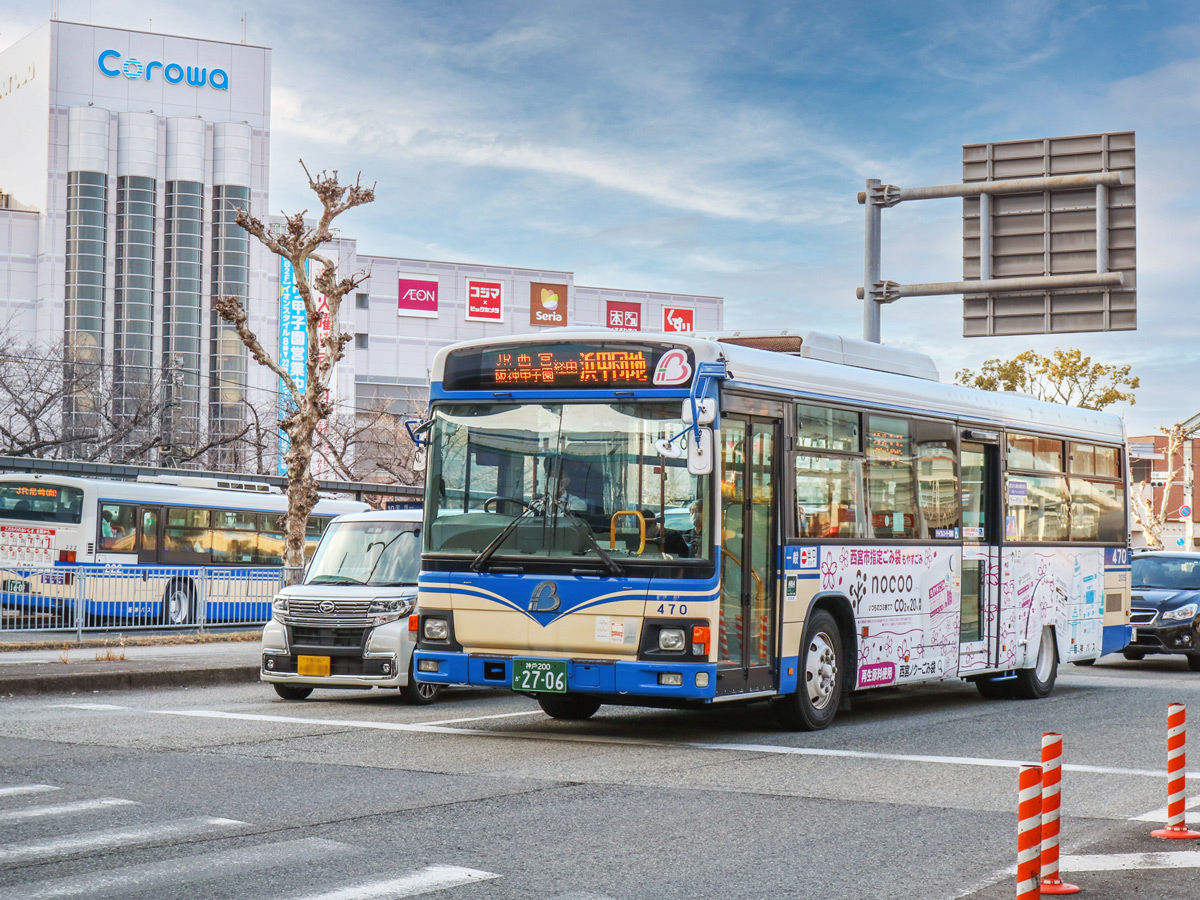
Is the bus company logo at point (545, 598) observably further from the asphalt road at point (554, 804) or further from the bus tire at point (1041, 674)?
the bus tire at point (1041, 674)

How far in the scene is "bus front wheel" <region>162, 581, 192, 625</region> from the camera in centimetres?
2500

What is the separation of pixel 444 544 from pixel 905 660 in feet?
15.3

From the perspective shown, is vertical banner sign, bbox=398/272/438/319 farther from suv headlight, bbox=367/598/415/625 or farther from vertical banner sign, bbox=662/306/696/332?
suv headlight, bbox=367/598/415/625

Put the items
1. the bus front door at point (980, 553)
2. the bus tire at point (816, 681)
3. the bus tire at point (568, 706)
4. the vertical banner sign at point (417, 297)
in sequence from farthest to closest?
1. the vertical banner sign at point (417, 297)
2. the bus front door at point (980, 553)
3. the bus tire at point (568, 706)
4. the bus tire at point (816, 681)

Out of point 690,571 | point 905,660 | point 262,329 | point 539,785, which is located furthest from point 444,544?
point 262,329

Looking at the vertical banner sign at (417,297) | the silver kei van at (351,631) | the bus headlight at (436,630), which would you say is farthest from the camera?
the vertical banner sign at (417,297)

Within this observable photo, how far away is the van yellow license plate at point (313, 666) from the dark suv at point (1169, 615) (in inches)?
458

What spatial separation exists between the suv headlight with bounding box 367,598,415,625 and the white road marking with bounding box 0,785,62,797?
5.35m

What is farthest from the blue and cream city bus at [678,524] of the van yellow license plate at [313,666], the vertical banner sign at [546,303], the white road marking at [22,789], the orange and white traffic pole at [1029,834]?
the vertical banner sign at [546,303]

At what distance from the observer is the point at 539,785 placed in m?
9.00

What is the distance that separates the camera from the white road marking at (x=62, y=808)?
786 cm

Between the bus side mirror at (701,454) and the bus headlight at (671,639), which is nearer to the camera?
the bus side mirror at (701,454)

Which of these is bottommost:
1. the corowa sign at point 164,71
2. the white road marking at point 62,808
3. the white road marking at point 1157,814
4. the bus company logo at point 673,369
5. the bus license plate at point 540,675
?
the white road marking at point 1157,814

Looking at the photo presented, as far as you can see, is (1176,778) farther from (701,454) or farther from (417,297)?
Result: (417,297)
